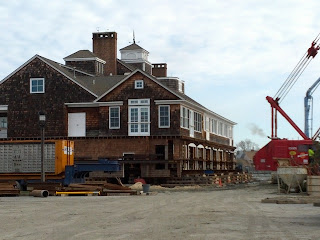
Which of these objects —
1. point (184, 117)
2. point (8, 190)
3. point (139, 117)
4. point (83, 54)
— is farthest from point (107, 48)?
point (8, 190)

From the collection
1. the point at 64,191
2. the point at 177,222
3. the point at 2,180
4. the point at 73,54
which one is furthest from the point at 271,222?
the point at 73,54

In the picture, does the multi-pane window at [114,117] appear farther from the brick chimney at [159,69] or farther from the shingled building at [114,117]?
the brick chimney at [159,69]

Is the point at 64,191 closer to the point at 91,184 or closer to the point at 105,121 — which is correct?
the point at 91,184

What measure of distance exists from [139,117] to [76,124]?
5.80 m

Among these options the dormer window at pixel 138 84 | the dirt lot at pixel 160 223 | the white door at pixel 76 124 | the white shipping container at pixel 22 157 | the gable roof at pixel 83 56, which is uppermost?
the gable roof at pixel 83 56

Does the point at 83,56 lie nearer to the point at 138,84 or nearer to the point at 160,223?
the point at 138,84

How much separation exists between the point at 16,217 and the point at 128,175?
2898cm

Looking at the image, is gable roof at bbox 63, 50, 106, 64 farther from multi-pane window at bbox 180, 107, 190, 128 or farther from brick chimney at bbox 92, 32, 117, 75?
multi-pane window at bbox 180, 107, 190, 128

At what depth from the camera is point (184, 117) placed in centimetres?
4819

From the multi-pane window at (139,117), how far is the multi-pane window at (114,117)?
1041mm

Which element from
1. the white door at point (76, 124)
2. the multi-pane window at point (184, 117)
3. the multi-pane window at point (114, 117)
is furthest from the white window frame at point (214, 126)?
the white door at point (76, 124)

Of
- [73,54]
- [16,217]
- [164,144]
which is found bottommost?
[16,217]

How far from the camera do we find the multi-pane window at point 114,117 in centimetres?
4808

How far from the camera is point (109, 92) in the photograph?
4825cm
